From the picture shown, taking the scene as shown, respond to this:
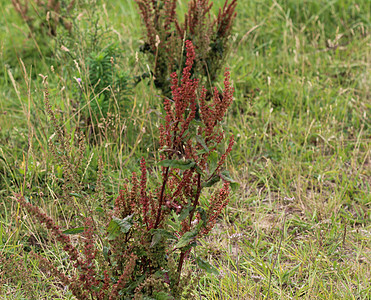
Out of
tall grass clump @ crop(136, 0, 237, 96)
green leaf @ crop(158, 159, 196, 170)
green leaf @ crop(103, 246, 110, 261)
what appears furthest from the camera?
tall grass clump @ crop(136, 0, 237, 96)

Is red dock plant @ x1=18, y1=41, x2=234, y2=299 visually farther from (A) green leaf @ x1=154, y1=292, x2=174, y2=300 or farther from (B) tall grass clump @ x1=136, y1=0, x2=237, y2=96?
(B) tall grass clump @ x1=136, y1=0, x2=237, y2=96

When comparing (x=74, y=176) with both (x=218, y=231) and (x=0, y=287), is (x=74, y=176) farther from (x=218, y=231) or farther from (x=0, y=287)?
(x=218, y=231)

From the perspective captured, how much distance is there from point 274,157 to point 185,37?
1124 mm

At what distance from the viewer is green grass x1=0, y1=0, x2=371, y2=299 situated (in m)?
2.31

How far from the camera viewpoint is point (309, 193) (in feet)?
9.86

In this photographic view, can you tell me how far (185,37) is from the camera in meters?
3.14

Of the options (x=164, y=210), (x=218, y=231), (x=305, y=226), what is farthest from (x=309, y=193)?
(x=164, y=210)

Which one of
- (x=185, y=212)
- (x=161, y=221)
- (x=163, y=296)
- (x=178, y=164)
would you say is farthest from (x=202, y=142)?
(x=163, y=296)

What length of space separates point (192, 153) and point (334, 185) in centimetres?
177

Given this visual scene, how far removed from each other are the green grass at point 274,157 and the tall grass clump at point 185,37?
263 millimetres

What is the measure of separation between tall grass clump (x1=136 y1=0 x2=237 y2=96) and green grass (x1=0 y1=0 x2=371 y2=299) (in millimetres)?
263

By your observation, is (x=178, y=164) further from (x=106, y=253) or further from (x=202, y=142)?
(x=106, y=253)

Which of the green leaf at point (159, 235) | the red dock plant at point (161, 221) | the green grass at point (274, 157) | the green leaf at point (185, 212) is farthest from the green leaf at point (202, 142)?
the green grass at point (274, 157)

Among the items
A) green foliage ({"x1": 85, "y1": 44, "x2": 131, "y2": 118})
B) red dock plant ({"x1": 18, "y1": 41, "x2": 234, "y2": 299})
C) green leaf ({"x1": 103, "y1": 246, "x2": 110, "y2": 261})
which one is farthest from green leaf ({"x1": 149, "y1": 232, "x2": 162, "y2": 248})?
green foliage ({"x1": 85, "y1": 44, "x2": 131, "y2": 118})
